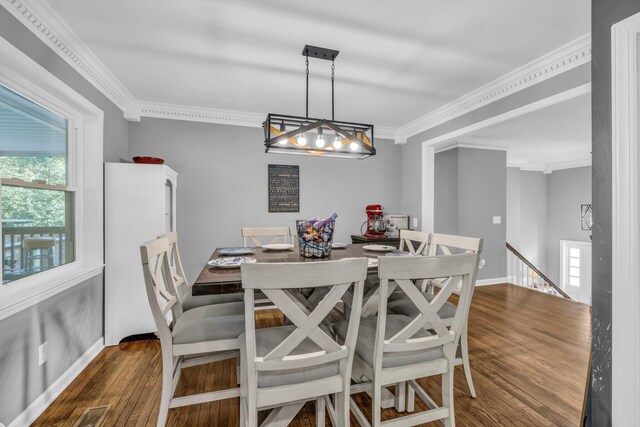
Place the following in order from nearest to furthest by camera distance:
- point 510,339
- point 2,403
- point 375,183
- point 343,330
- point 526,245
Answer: point 2,403, point 343,330, point 510,339, point 375,183, point 526,245

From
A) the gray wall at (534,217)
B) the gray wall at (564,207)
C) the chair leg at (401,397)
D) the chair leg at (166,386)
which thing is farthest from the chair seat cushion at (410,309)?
the gray wall at (564,207)

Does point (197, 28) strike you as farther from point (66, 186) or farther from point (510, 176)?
point (510, 176)

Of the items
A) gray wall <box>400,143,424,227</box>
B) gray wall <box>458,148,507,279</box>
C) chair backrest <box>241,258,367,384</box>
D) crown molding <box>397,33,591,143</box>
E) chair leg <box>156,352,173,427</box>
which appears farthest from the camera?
gray wall <box>458,148,507,279</box>

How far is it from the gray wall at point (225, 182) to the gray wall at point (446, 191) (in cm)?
146

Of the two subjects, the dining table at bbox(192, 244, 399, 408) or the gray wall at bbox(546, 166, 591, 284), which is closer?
the dining table at bbox(192, 244, 399, 408)

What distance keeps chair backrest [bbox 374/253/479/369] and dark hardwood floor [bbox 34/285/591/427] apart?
25.6 inches

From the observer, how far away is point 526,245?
23.1ft

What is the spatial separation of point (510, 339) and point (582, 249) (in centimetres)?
539

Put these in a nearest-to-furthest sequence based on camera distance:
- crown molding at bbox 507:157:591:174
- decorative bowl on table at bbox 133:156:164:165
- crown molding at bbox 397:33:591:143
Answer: crown molding at bbox 397:33:591:143
decorative bowl on table at bbox 133:156:164:165
crown molding at bbox 507:157:591:174

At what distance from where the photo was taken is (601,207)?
1323 millimetres

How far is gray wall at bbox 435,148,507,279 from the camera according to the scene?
477 cm

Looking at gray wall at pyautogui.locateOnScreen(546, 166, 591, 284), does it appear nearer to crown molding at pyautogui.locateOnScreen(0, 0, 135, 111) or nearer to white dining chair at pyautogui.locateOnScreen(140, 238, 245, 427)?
white dining chair at pyautogui.locateOnScreen(140, 238, 245, 427)

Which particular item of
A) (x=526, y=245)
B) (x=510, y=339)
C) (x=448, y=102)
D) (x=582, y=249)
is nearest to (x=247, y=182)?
(x=448, y=102)

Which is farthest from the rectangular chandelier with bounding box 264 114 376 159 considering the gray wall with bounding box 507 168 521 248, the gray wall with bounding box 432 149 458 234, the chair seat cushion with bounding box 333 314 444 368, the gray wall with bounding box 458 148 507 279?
the gray wall with bounding box 507 168 521 248
